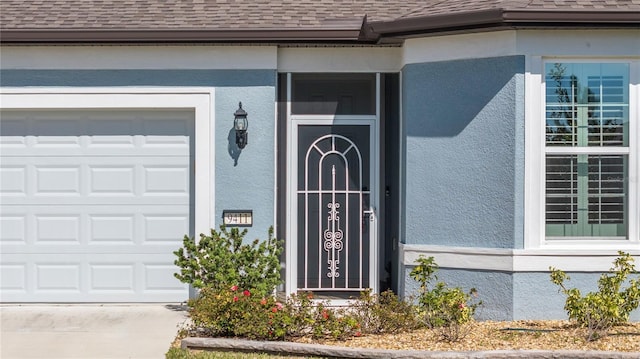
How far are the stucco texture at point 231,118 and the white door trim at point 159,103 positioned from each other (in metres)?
0.07

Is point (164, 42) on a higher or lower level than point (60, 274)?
higher

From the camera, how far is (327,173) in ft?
33.5

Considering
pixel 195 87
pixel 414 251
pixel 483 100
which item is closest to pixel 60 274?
pixel 195 87

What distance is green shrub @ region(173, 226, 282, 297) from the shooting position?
9289 mm

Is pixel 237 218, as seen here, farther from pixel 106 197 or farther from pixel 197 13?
pixel 197 13

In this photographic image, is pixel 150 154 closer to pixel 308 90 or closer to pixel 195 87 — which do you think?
pixel 195 87

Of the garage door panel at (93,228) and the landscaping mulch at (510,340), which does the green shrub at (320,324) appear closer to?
the landscaping mulch at (510,340)

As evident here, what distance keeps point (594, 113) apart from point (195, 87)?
14.9ft

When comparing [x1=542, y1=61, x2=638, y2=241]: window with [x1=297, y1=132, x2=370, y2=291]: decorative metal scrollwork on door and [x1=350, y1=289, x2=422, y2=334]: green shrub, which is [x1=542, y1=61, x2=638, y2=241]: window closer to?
[x1=350, y1=289, x2=422, y2=334]: green shrub

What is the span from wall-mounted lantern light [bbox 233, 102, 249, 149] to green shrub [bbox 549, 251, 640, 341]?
386cm

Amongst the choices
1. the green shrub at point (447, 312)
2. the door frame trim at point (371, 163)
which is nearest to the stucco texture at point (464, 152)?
the door frame trim at point (371, 163)

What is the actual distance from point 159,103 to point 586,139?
4900mm

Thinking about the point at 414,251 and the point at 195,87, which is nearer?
the point at 414,251

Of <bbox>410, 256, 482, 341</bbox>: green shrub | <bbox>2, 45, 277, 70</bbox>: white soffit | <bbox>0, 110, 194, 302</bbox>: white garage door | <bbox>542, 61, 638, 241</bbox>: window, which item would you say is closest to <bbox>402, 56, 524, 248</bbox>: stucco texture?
<bbox>542, 61, 638, 241</bbox>: window
